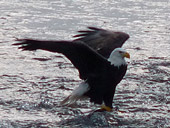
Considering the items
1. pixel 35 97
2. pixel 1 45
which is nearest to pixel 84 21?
pixel 1 45

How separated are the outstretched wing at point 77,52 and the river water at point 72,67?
0.48m

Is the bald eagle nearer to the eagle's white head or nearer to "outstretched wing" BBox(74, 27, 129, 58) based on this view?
the eagle's white head

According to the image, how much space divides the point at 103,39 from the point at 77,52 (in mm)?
1232

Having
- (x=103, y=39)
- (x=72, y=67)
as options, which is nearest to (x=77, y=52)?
(x=103, y=39)

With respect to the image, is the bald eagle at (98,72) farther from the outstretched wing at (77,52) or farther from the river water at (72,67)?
the river water at (72,67)

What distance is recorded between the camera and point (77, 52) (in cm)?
531

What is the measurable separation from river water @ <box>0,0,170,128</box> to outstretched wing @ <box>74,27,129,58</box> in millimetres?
532

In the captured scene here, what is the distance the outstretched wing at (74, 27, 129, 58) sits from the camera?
6297 millimetres

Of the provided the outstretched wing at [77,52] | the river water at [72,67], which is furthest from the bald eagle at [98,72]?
the river water at [72,67]

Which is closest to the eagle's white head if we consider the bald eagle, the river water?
the bald eagle

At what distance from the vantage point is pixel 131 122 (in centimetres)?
535

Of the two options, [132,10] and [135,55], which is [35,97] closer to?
[135,55]

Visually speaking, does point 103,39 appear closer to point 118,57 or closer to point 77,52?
point 118,57

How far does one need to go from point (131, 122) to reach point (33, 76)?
71.1 inches
